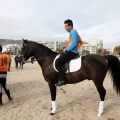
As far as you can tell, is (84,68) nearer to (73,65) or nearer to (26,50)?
(73,65)

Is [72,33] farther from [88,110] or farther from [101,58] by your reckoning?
[88,110]

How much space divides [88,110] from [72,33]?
9.22 feet

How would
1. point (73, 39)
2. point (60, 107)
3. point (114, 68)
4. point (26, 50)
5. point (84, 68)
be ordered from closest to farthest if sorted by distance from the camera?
1. point (73, 39)
2. point (84, 68)
3. point (114, 68)
4. point (26, 50)
5. point (60, 107)

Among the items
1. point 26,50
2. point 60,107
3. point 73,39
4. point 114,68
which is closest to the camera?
point 73,39

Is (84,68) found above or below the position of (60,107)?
above

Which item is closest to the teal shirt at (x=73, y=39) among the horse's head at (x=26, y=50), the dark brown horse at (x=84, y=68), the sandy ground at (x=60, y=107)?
the dark brown horse at (x=84, y=68)

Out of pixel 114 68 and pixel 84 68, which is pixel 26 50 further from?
pixel 114 68

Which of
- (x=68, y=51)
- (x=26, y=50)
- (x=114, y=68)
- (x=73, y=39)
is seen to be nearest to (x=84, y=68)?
(x=68, y=51)

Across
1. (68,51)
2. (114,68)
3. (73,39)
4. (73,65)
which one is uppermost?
(73,39)

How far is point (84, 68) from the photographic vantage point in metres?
6.57

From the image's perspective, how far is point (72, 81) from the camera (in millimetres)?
6820

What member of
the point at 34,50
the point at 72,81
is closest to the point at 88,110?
the point at 72,81

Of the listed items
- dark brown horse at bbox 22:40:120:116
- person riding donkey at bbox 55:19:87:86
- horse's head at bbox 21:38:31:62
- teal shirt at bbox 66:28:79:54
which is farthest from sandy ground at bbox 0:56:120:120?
teal shirt at bbox 66:28:79:54

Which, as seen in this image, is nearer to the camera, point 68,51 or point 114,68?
point 68,51
